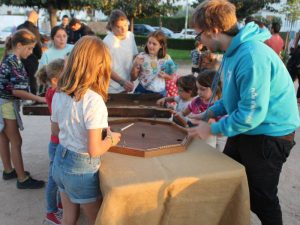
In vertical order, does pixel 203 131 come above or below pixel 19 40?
below

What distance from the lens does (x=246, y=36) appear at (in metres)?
1.85

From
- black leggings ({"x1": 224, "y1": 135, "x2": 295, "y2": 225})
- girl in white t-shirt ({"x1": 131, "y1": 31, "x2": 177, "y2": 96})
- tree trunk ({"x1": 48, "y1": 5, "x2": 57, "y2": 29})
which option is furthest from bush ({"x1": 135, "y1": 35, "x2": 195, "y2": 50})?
black leggings ({"x1": 224, "y1": 135, "x2": 295, "y2": 225})

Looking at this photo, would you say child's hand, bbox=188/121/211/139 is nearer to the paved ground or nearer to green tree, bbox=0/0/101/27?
the paved ground

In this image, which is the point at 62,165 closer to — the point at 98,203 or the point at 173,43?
the point at 98,203

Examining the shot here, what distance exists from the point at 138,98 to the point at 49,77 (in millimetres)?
919

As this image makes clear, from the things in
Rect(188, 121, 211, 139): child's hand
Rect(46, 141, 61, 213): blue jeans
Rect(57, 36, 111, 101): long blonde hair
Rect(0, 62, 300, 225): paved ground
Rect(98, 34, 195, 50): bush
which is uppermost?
Rect(57, 36, 111, 101): long blonde hair

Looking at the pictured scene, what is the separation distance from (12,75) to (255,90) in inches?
79.8

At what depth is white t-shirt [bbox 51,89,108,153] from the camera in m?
1.77

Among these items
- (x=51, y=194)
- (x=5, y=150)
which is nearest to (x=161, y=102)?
(x=51, y=194)

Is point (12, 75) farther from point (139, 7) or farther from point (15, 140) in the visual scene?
point (139, 7)

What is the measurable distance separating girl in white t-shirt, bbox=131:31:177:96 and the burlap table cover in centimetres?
193

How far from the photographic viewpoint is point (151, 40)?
3777mm

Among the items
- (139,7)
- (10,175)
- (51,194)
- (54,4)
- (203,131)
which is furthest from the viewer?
(139,7)

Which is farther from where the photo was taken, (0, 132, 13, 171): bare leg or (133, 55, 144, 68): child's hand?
(133, 55, 144, 68): child's hand
